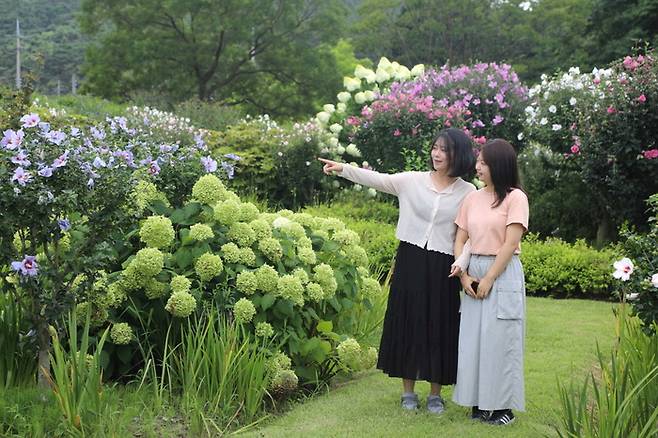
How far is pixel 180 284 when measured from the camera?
467cm

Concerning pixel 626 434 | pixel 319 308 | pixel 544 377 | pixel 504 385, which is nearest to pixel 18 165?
pixel 319 308

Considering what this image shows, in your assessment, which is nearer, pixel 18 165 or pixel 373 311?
pixel 18 165

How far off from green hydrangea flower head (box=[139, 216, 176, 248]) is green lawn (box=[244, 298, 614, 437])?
1.18m

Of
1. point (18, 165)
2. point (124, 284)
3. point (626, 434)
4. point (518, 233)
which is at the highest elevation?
point (18, 165)

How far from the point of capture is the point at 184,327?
4828 millimetres

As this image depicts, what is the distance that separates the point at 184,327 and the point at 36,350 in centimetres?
82

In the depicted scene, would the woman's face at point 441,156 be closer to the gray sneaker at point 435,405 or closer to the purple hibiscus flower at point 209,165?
the gray sneaker at point 435,405

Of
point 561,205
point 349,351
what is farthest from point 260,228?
point 561,205

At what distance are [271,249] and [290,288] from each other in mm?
341

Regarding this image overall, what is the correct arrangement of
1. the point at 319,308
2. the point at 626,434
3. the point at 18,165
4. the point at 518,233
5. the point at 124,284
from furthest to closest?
the point at 319,308
the point at 124,284
the point at 518,233
the point at 18,165
the point at 626,434

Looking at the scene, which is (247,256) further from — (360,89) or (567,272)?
(360,89)

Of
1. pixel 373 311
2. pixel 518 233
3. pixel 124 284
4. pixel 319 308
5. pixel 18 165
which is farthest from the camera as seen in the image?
pixel 373 311

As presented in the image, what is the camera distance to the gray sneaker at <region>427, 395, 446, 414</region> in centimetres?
461

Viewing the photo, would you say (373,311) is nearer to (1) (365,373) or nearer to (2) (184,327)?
(1) (365,373)
